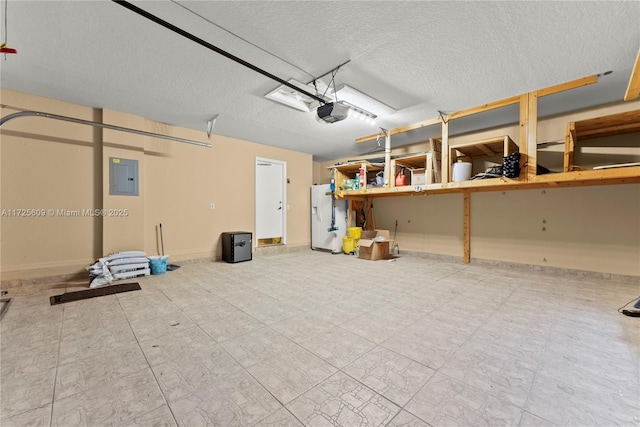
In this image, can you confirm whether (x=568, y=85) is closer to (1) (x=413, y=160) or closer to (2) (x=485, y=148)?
(2) (x=485, y=148)

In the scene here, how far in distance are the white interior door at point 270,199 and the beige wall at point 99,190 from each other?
17.8 inches

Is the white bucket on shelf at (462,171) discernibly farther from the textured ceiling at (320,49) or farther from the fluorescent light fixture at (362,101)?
the fluorescent light fixture at (362,101)

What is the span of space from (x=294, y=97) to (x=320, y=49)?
1.16m

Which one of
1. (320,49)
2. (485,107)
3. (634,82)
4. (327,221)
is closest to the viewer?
(634,82)

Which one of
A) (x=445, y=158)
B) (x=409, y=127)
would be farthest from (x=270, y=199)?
(x=445, y=158)

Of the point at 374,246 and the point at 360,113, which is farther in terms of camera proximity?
the point at 374,246

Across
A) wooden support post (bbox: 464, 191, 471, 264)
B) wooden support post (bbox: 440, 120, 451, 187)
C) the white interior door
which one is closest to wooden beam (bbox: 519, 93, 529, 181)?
wooden support post (bbox: 440, 120, 451, 187)

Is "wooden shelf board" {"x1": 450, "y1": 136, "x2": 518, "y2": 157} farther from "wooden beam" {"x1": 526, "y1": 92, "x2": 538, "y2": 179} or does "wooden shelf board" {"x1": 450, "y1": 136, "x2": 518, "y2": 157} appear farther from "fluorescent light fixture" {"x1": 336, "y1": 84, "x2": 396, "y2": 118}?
"fluorescent light fixture" {"x1": 336, "y1": 84, "x2": 396, "y2": 118}

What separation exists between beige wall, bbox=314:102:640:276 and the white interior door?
3560 millimetres

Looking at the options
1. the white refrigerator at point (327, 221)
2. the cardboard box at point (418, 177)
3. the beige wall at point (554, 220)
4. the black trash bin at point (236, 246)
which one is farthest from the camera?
the white refrigerator at point (327, 221)

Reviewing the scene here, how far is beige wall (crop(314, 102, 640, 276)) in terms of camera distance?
367cm

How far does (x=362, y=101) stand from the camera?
144 inches

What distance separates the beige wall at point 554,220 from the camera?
145 inches

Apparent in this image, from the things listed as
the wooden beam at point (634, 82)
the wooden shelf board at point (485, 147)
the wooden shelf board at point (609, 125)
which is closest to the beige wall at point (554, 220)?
the wooden shelf board at point (609, 125)
